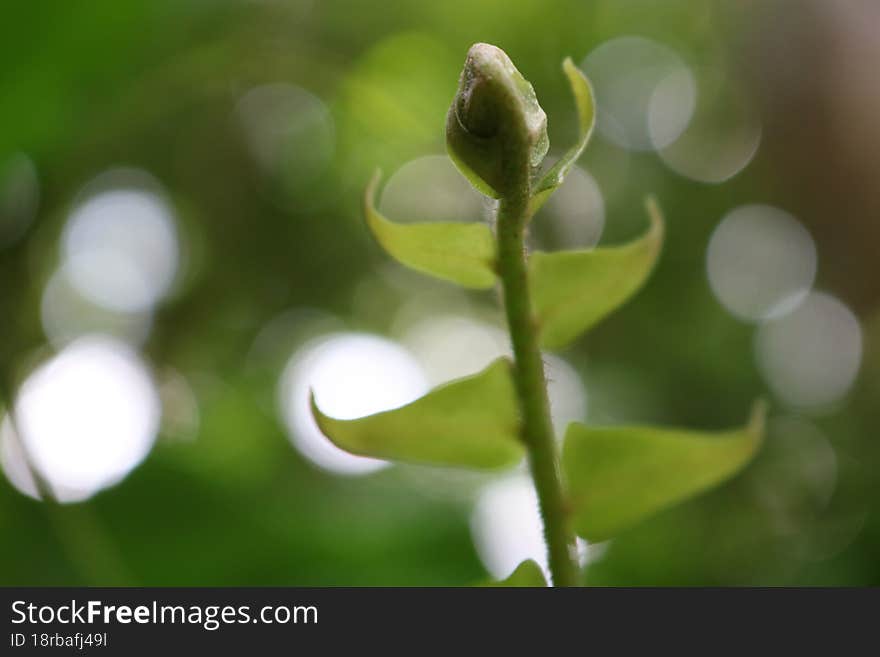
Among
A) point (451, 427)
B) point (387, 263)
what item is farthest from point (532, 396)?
point (387, 263)

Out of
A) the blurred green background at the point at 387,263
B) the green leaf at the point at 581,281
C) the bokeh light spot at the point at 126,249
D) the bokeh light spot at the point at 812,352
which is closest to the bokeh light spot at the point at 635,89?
the blurred green background at the point at 387,263

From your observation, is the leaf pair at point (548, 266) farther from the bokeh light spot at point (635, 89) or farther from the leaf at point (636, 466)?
the bokeh light spot at point (635, 89)

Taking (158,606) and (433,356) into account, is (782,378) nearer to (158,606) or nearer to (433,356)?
(433,356)

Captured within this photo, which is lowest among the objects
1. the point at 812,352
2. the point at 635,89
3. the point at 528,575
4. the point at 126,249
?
the point at 528,575

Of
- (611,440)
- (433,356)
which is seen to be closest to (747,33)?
(433,356)

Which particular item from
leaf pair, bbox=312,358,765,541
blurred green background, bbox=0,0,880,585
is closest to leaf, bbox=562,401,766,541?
leaf pair, bbox=312,358,765,541

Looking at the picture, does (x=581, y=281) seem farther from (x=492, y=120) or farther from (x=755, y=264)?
(x=755, y=264)
